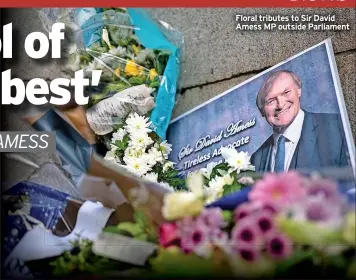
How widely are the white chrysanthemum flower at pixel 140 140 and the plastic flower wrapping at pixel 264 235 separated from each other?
0.60 metres

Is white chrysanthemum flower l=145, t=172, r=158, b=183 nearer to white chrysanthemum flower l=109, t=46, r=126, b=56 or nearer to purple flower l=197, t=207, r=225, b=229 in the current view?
purple flower l=197, t=207, r=225, b=229

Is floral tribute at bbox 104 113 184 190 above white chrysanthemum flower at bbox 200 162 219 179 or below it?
above

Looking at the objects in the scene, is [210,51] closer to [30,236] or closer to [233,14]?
[233,14]

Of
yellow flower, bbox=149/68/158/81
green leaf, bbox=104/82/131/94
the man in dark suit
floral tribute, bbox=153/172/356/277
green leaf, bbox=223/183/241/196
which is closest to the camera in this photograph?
floral tribute, bbox=153/172/356/277

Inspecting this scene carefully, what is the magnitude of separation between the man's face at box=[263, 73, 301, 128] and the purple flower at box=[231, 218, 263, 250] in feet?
2.35

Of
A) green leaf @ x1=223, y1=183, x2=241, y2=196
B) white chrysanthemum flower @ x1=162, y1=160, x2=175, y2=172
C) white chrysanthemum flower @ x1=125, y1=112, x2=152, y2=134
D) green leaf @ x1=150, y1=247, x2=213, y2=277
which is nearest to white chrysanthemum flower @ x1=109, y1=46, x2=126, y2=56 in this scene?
white chrysanthemum flower @ x1=125, y1=112, x2=152, y2=134

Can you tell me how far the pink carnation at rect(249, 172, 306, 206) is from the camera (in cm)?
282

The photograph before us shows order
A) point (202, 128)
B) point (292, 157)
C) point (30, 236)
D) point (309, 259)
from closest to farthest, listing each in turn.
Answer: point (309, 259) → point (30, 236) → point (292, 157) → point (202, 128)

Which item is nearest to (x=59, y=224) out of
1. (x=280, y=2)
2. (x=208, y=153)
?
(x=208, y=153)

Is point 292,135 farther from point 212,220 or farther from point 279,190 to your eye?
point 212,220

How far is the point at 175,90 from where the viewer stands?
11.8 feet

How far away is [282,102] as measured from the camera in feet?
11.1

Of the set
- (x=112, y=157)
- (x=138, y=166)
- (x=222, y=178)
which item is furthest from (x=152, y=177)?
(x=222, y=178)

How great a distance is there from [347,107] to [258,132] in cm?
44
